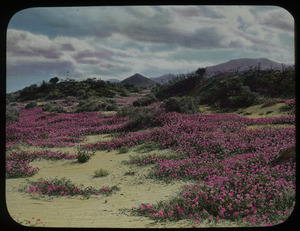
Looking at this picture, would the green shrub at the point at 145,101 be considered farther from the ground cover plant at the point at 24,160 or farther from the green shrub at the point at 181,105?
the ground cover plant at the point at 24,160

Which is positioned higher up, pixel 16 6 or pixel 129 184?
pixel 16 6

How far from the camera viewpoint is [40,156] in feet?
30.7

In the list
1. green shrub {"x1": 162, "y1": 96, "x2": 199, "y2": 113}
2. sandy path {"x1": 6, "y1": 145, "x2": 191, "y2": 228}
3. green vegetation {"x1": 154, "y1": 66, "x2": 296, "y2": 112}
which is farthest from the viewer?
green vegetation {"x1": 154, "y1": 66, "x2": 296, "y2": 112}

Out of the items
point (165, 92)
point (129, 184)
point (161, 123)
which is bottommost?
point (129, 184)

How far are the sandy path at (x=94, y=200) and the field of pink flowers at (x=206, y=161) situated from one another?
0.31 metres

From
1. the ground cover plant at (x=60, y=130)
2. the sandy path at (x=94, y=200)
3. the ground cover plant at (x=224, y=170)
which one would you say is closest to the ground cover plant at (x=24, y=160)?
the sandy path at (x=94, y=200)

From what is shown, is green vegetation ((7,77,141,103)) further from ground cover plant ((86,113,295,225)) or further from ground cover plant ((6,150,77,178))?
ground cover plant ((6,150,77,178))

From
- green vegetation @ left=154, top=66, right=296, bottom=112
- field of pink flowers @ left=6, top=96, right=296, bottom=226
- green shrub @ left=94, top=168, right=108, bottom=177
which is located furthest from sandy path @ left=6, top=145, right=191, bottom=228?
green vegetation @ left=154, top=66, right=296, bottom=112

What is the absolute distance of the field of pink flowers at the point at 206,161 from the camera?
4.49 metres

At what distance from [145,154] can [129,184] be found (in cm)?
252

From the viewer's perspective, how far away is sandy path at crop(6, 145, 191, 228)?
14.5ft

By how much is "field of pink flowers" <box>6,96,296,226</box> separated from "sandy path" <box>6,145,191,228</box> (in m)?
0.31
